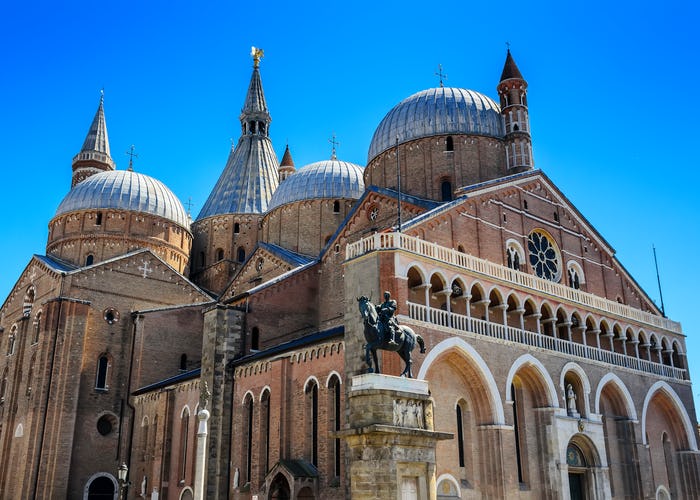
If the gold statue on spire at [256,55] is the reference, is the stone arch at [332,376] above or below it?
below

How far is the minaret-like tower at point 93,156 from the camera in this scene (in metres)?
54.3

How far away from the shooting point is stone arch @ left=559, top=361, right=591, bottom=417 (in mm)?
27906

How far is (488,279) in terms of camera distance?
25.9 m

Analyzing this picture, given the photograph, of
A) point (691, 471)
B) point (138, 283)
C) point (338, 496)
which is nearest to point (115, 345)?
point (138, 283)

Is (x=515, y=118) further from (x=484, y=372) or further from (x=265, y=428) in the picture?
(x=265, y=428)

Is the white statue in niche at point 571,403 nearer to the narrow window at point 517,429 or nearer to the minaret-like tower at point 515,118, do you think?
the narrow window at point 517,429

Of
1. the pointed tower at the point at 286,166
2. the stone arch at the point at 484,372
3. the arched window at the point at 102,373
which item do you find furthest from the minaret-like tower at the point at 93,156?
the stone arch at the point at 484,372

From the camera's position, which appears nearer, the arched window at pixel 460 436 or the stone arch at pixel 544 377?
Answer: the arched window at pixel 460 436

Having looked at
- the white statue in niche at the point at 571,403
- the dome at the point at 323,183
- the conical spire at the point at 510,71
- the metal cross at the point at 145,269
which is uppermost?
the conical spire at the point at 510,71

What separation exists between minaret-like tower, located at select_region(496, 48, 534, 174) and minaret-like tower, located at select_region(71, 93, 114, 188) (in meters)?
33.0

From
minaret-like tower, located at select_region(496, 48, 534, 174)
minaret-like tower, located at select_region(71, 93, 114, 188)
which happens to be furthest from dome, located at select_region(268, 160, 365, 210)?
minaret-like tower, located at select_region(71, 93, 114, 188)

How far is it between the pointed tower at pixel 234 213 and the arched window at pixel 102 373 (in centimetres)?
947

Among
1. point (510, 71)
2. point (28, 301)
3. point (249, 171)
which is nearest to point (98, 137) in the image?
point (249, 171)

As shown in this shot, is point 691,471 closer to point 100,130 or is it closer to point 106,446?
point 106,446
